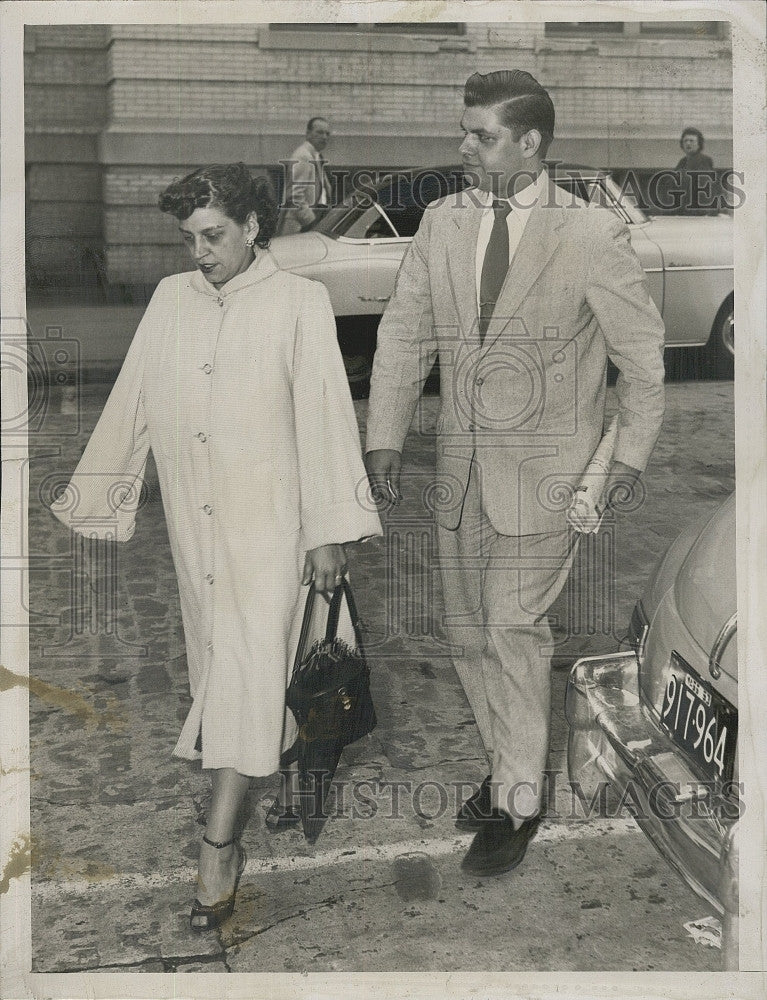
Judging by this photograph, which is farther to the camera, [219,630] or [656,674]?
[219,630]

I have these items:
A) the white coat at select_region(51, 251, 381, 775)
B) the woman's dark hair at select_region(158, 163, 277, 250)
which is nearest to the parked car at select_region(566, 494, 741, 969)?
the white coat at select_region(51, 251, 381, 775)

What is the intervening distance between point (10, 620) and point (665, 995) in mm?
2269

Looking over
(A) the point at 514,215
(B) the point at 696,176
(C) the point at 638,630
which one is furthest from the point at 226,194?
(C) the point at 638,630

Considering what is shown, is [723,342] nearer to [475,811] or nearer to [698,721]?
[698,721]

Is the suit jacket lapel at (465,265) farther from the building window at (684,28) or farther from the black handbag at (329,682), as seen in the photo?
the black handbag at (329,682)

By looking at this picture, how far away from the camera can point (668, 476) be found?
12.9 feet

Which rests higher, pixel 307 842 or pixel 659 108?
pixel 659 108

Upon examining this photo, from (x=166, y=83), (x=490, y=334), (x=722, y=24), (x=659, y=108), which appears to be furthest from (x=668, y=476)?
(x=166, y=83)

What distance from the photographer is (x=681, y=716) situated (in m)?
3.38

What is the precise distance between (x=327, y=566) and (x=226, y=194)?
115 centimetres

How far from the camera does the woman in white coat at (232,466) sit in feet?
12.4

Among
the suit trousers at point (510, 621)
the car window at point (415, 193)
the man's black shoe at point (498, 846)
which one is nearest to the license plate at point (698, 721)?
the suit trousers at point (510, 621)

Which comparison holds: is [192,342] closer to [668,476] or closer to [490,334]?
[490,334]

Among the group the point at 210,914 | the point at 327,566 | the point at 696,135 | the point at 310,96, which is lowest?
the point at 210,914
